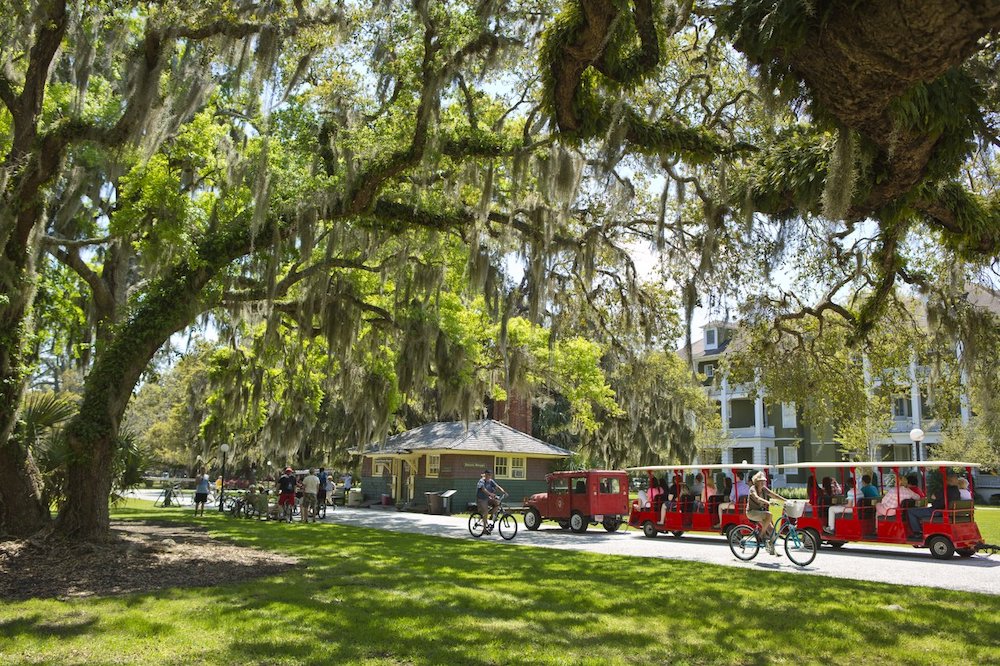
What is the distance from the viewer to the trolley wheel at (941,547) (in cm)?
1338

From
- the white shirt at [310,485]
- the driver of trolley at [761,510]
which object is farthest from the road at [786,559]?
the white shirt at [310,485]

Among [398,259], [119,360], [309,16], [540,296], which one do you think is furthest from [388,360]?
[309,16]

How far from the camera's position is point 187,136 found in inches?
567

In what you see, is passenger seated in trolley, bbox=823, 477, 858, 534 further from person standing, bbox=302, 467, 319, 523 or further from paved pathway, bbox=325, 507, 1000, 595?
person standing, bbox=302, 467, 319, 523

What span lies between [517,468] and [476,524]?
12.0m

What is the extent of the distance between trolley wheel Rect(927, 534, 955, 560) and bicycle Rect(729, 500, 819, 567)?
9.34 feet

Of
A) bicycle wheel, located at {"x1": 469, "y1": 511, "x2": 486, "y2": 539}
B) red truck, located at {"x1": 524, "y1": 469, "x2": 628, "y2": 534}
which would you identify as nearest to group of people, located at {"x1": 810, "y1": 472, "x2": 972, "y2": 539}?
red truck, located at {"x1": 524, "y1": 469, "x2": 628, "y2": 534}

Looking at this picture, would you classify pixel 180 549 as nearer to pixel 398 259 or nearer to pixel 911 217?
pixel 398 259

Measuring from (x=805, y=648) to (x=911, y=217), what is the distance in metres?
4.76

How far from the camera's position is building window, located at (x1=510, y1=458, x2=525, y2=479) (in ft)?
94.7

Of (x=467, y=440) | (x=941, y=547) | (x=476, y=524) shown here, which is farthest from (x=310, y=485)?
(x=941, y=547)

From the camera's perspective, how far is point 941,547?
13.5m

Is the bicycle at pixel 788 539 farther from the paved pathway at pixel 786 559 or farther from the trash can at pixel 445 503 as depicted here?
the trash can at pixel 445 503

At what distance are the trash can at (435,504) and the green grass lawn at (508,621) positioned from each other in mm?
16163
